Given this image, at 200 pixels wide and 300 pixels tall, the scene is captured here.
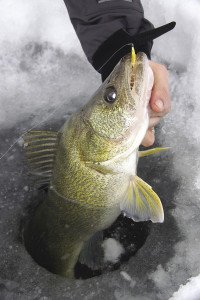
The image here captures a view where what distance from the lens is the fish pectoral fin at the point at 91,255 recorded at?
200 centimetres

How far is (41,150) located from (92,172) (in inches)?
9.8

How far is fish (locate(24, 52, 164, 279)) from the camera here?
1.58m

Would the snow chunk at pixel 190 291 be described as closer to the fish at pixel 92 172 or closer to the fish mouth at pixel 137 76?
the fish at pixel 92 172

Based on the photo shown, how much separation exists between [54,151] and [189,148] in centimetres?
72

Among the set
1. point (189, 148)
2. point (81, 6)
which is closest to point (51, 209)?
point (189, 148)

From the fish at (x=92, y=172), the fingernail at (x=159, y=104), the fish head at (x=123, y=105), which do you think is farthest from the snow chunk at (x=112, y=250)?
the fingernail at (x=159, y=104)

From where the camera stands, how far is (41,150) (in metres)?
1.82

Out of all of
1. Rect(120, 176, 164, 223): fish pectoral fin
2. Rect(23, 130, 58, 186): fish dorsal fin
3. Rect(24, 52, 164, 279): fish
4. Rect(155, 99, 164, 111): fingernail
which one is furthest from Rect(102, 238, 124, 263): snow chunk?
Rect(155, 99, 164, 111): fingernail

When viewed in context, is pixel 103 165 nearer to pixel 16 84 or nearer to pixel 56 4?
pixel 16 84

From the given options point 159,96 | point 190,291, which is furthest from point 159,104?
point 190,291

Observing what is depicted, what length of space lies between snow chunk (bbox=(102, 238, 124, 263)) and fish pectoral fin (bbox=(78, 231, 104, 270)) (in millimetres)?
41

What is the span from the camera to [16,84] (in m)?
2.34

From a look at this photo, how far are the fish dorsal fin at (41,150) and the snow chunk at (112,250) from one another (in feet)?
1.49

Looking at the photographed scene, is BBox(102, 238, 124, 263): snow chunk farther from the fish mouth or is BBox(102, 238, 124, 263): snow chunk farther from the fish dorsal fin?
the fish mouth
